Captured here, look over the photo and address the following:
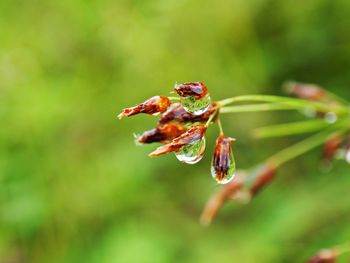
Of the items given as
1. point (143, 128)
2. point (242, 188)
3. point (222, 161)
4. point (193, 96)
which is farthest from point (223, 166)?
point (143, 128)

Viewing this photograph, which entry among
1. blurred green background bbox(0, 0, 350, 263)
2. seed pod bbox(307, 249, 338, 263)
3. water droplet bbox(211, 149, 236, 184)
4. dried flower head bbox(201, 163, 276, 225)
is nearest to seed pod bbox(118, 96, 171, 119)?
water droplet bbox(211, 149, 236, 184)

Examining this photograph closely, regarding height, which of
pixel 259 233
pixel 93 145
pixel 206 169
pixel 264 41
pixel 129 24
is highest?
pixel 129 24

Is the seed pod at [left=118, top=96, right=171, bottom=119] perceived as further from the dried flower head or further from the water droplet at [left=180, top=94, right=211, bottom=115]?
the dried flower head

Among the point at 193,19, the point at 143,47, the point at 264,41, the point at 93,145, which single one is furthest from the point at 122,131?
the point at 264,41

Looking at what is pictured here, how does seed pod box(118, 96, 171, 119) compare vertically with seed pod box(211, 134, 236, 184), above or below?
above

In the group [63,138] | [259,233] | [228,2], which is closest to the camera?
[259,233]

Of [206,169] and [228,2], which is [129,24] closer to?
[228,2]

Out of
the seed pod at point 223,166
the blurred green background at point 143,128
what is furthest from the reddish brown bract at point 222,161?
the blurred green background at point 143,128
